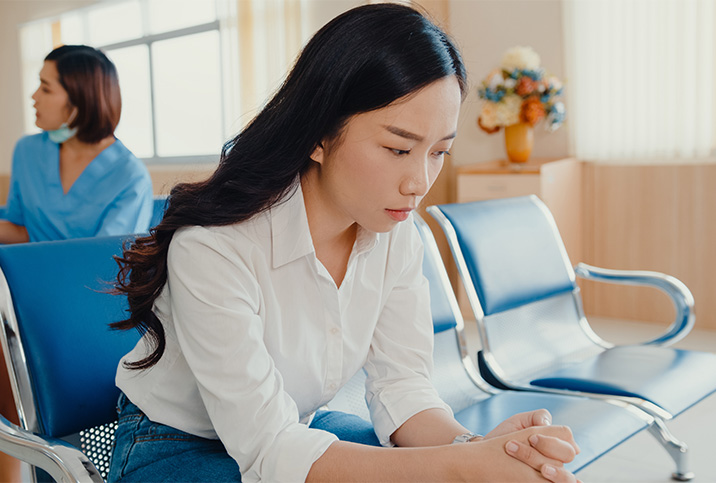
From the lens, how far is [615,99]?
448 centimetres

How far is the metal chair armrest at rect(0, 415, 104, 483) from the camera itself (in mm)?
1137

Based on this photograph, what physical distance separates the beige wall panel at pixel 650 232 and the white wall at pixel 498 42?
0.50 m

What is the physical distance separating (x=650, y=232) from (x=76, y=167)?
331cm

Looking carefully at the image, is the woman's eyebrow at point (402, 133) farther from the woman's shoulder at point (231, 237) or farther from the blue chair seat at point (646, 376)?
the blue chair seat at point (646, 376)

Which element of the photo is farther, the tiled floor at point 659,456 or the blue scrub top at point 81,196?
the blue scrub top at point 81,196

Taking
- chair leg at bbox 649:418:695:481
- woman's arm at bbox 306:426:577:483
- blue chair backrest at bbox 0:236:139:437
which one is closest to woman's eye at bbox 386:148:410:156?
woman's arm at bbox 306:426:577:483

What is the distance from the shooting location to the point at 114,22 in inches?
298

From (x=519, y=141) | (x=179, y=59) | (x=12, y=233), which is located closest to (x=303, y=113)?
(x=12, y=233)

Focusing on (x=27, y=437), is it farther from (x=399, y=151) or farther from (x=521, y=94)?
(x=521, y=94)

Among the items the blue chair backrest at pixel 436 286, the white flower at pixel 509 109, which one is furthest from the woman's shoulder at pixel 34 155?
the white flower at pixel 509 109

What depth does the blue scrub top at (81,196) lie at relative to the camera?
8.00 feet

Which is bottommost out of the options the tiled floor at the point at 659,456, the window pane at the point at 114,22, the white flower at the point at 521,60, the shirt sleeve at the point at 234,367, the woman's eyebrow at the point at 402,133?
the tiled floor at the point at 659,456

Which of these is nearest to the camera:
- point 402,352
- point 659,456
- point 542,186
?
point 402,352

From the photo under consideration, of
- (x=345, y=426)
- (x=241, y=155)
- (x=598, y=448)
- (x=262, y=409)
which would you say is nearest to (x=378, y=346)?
(x=345, y=426)
